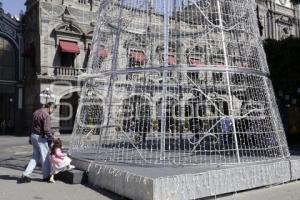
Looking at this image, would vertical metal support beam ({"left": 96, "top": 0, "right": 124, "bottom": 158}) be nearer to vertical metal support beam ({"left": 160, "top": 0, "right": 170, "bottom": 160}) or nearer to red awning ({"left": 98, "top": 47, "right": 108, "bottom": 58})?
red awning ({"left": 98, "top": 47, "right": 108, "bottom": 58})

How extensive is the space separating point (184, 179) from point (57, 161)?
2.91 meters

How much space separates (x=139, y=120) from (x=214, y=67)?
165 cm

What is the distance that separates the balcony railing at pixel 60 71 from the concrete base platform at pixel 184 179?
20.2 meters

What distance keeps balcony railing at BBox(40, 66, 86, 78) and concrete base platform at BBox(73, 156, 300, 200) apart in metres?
20.2

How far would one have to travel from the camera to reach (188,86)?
23.5 ft

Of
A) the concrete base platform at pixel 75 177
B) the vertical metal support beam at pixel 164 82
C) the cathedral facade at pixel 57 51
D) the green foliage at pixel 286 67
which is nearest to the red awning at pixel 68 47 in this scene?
the cathedral facade at pixel 57 51

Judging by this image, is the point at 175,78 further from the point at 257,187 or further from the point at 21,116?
the point at 21,116

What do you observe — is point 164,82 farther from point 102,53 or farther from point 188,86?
point 102,53

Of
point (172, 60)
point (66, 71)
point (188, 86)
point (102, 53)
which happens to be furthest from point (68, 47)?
point (188, 86)

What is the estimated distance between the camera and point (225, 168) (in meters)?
6.39

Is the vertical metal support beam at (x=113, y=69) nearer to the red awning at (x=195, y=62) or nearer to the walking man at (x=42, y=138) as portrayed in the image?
the walking man at (x=42, y=138)

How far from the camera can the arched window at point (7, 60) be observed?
2916 centimetres

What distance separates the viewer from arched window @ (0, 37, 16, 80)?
2916 centimetres

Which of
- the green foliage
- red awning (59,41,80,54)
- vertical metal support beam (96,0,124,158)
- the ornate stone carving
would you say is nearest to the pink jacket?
vertical metal support beam (96,0,124,158)
